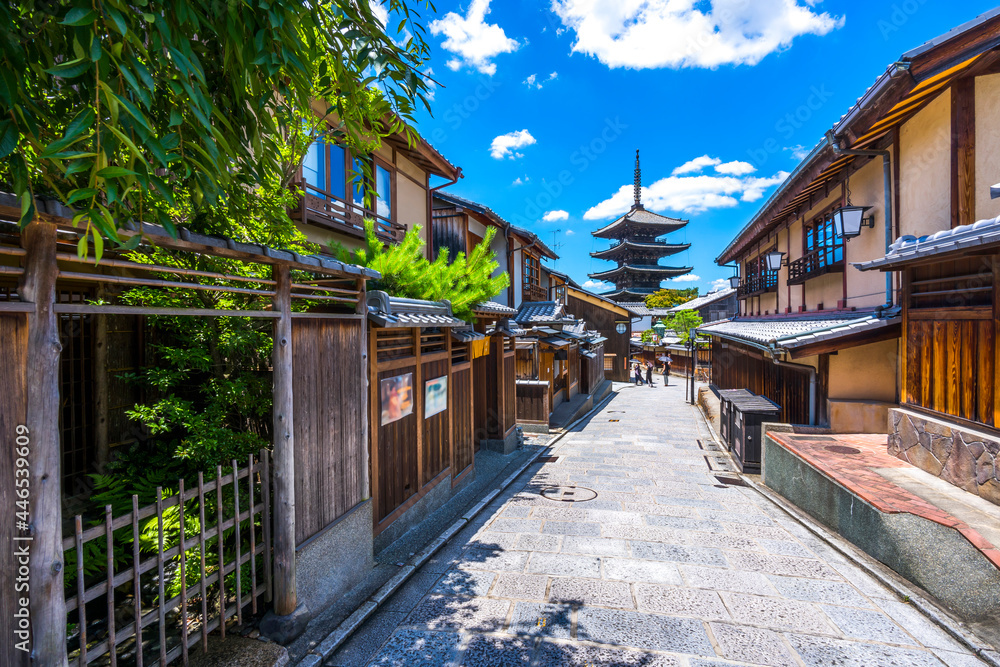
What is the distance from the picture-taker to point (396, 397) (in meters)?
7.10

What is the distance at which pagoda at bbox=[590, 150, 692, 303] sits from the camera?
54.2 meters

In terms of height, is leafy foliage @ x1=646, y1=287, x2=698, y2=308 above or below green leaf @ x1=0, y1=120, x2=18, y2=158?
above

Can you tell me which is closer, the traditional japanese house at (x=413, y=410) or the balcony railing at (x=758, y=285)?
the traditional japanese house at (x=413, y=410)

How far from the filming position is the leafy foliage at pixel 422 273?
738 cm

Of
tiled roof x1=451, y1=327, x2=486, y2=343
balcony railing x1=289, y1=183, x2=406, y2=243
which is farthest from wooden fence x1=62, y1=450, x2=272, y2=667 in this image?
balcony railing x1=289, y1=183, x2=406, y2=243

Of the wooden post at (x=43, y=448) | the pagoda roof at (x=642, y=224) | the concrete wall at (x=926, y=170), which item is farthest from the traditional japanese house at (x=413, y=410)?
the pagoda roof at (x=642, y=224)

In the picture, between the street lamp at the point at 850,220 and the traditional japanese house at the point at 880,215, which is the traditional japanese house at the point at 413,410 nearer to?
the traditional japanese house at the point at 880,215

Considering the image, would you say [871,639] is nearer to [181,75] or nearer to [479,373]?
[181,75]

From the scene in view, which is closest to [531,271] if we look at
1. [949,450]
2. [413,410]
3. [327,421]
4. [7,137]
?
[413,410]

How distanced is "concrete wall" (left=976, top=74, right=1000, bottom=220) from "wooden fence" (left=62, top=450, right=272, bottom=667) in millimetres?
11761

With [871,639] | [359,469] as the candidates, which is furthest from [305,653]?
[871,639]

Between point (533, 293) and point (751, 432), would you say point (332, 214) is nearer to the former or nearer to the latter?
point (751, 432)

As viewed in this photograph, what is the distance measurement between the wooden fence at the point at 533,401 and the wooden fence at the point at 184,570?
11848 millimetres

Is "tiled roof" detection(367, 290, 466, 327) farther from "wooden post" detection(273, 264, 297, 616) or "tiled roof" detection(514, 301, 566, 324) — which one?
"tiled roof" detection(514, 301, 566, 324)
